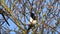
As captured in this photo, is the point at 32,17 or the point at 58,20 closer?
the point at 32,17

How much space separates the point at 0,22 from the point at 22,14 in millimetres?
1574

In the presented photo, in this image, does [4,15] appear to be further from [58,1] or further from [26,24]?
[58,1]

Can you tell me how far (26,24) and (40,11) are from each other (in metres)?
0.75

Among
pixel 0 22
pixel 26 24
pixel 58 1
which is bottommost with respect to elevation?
pixel 0 22

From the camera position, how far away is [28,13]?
21.8 ft

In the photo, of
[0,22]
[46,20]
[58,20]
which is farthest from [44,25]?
[0,22]

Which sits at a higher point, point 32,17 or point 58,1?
point 58,1

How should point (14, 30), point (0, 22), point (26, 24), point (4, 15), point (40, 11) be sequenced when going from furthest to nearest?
point (14, 30) < point (40, 11) < point (26, 24) < point (0, 22) < point (4, 15)

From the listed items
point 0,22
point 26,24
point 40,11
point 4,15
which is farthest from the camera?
point 40,11

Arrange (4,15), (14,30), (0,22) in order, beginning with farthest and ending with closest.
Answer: (14,30) → (0,22) → (4,15)

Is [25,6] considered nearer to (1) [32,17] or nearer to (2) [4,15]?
(1) [32,17]

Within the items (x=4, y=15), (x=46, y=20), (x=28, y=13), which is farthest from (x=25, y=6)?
(x=4, y=15)

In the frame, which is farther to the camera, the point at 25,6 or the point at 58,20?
the point at 58,20

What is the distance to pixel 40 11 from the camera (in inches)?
267
